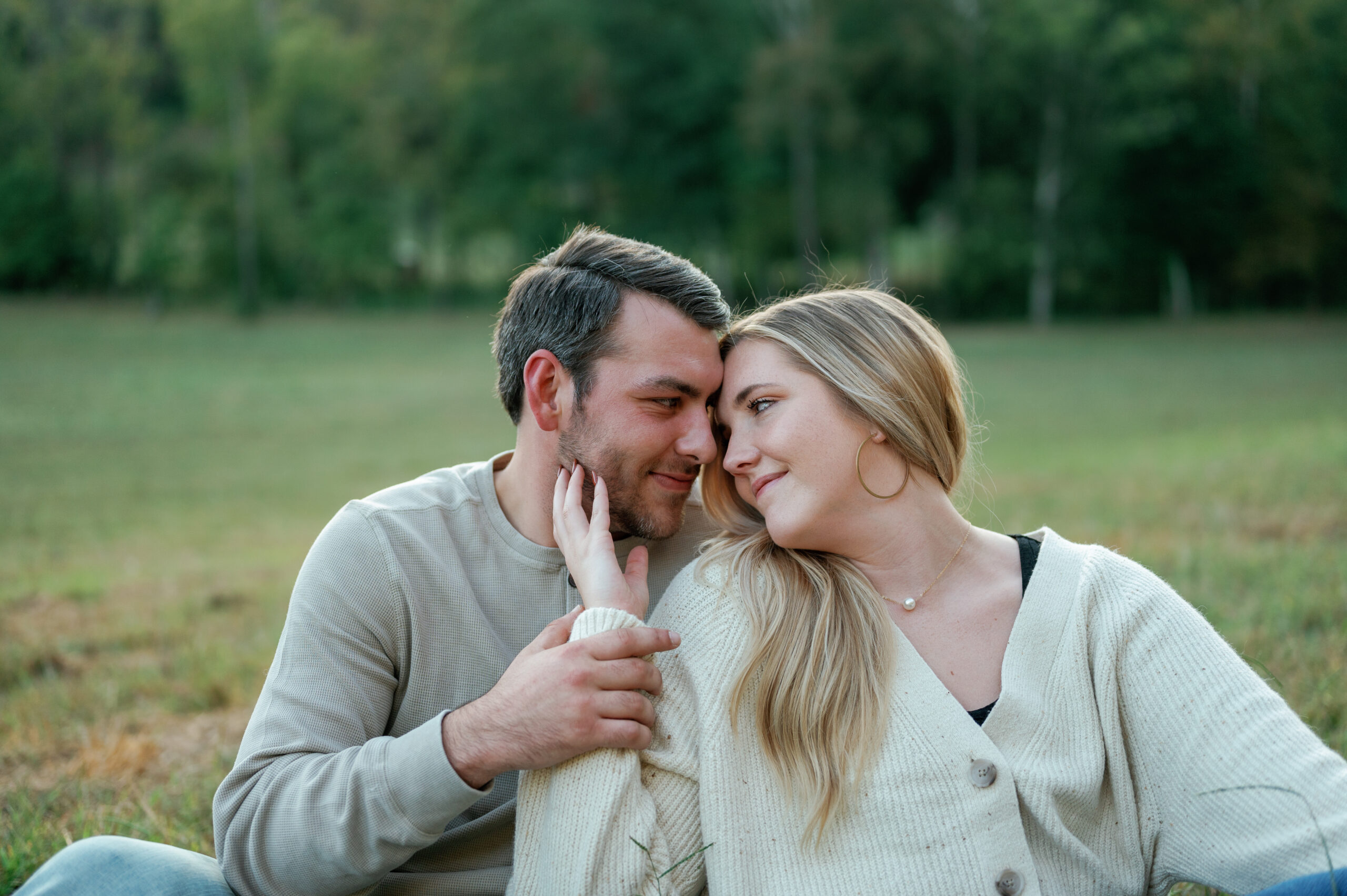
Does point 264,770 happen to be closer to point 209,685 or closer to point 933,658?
point 933,658

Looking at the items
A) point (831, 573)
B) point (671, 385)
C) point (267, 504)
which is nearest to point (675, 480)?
point (671, 385)

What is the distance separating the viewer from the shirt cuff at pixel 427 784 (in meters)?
2.36

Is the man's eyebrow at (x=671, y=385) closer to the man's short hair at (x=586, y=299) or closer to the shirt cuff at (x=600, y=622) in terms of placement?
the man's short hair at (x=586, y=299)

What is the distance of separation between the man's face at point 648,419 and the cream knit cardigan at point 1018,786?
495mm

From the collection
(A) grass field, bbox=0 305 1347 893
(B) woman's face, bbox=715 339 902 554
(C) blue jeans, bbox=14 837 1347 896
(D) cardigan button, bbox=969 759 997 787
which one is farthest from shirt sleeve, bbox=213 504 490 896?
(A) grass field, bbox=0 305 1347 893

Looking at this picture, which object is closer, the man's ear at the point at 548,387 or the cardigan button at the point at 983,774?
the cardigan button at the point at 983,774

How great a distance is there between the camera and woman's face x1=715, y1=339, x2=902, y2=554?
9.08ft

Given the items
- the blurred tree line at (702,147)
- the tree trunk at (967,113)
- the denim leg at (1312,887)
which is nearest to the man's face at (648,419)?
the denim leg at (1312,887)

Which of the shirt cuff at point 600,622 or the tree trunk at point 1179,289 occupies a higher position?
the shirt cuff at point 600,622

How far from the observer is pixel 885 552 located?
287 centimetres

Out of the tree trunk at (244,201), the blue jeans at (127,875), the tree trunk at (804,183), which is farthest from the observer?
the tree trunk at (244,201)

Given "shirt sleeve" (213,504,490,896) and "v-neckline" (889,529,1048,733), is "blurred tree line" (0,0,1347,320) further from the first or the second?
"shirt sleeve" (213,504,490,896)

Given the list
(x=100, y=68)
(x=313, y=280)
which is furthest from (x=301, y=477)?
(x=313, y=280)

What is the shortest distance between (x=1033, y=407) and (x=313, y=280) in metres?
33.8
